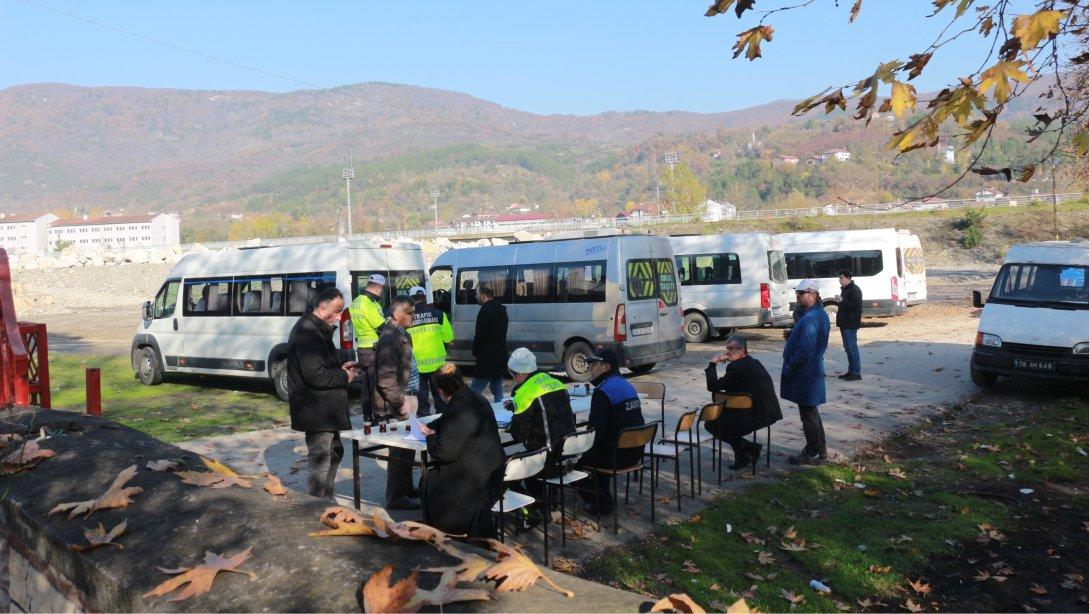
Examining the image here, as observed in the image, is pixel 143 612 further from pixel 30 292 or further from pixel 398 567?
pixel 30 292

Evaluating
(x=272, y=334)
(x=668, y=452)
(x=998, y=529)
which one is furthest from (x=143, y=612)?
(x=272, y=334)

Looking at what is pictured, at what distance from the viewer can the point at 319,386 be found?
657cm

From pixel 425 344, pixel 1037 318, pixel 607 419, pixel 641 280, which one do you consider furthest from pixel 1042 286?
pixel 425 344

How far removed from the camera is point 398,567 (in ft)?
10.0

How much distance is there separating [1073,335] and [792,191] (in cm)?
13996

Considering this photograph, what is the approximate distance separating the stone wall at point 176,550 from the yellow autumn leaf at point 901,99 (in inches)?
97.7

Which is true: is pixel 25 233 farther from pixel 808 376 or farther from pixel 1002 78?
pixel 1002 78

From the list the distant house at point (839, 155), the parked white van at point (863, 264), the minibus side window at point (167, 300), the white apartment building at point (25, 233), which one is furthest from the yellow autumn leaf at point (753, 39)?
the white apartment building at point (25, 233)

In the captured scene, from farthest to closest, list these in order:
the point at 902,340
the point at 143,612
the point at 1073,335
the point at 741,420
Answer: the point at 902,340 → the point at 1073,335 → the point at 741,420 → the point at 143,612

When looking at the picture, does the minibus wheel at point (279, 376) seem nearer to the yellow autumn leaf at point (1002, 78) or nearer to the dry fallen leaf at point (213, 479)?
the dry fallen leaf at point (213, 479)

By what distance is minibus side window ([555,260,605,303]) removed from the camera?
14680 mm

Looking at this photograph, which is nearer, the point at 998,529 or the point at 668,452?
the point at 998,529

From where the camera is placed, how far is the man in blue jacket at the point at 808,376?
8633 mm

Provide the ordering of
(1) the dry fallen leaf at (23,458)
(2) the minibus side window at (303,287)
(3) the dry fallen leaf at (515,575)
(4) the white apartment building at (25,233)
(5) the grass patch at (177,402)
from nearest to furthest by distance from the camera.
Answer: (3) the dry fallen leaf at (515,575) < (1) the dry fallen leaf at (23,458) < (5) the grass patch at (177,402) < (2) the minibus side window at (303,287) < (4) the white apartment building at (25,233)
